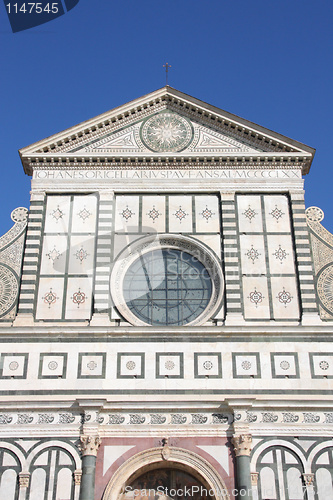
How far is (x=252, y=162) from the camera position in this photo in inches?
716

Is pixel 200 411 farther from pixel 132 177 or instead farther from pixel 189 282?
pixel 132 177

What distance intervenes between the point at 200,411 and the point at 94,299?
3.67m

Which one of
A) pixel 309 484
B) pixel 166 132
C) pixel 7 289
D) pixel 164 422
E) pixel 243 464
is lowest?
pixel 309 484

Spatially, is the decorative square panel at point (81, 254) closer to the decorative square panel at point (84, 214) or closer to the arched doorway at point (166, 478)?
the decorative square panel at point (84, 214)

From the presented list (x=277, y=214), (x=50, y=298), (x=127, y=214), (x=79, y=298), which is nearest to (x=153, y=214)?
(x=127, y=214)

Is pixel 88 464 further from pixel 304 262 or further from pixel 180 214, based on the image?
pixel 304 262

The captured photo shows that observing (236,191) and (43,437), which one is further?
(236,191)

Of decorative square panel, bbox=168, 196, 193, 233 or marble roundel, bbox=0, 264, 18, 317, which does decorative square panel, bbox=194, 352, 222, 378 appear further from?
marble roundel, bbox=0, 264, 18, 317

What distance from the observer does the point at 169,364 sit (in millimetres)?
15539

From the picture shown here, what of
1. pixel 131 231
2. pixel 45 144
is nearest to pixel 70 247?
pixel 131 231

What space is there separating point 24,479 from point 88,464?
1377 mm

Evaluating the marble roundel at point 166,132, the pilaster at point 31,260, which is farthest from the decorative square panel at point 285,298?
the pilaster at point 31,260

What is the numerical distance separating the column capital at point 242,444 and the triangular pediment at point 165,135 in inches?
292

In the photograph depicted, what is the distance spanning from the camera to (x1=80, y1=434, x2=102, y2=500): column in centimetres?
1409
